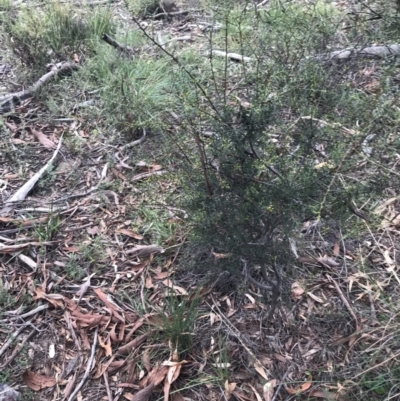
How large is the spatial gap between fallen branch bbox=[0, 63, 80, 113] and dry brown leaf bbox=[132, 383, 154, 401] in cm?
247

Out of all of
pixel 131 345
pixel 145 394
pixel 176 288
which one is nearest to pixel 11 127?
pixel 176 288

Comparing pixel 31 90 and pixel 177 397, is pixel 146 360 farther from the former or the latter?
pixel 31 90

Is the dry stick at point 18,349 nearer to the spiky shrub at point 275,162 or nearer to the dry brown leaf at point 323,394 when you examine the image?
the spiky shrub at point 275,162

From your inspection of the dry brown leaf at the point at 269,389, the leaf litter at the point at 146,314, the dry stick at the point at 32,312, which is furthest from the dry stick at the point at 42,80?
the dry brown leaf at the point at 269,389

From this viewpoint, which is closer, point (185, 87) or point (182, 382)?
point (182, 382)

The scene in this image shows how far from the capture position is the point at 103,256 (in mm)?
2562

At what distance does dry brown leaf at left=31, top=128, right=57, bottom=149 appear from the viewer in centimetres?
328

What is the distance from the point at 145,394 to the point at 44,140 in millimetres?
2027

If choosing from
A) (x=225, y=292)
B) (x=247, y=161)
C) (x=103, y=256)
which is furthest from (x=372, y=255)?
(x=103, y=256)

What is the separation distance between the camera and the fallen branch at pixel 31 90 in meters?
3.56

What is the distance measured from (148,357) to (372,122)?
1364mm

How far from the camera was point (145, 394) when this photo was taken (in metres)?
1.98

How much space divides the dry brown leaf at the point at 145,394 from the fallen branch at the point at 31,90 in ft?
8.11

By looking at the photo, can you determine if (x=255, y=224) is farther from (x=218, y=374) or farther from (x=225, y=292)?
(x=218, y=374)
